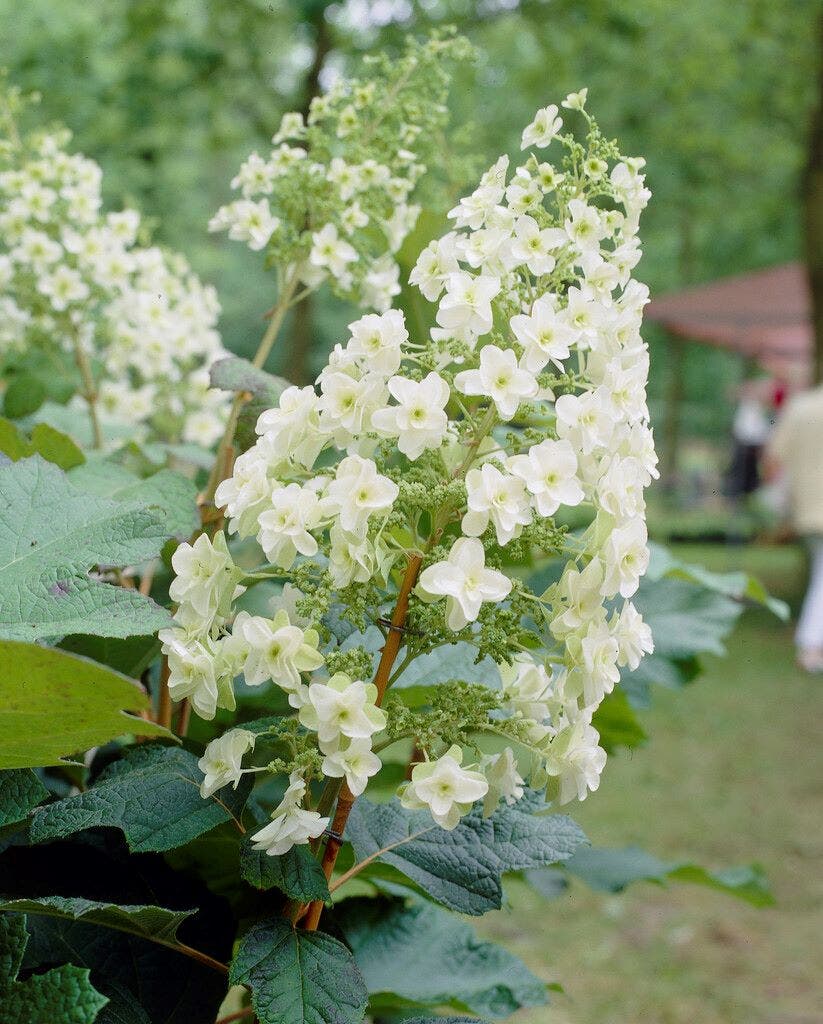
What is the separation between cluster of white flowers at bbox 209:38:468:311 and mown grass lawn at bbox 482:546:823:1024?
2.46 m

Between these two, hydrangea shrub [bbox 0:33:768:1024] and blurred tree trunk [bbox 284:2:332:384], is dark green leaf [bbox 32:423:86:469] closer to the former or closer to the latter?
hydrangea shrub [bbox 0:33:768:1024]

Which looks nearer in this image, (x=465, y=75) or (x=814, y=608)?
(x=814, y=608)

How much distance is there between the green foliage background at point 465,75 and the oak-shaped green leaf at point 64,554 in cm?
602

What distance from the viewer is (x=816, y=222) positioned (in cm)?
1109

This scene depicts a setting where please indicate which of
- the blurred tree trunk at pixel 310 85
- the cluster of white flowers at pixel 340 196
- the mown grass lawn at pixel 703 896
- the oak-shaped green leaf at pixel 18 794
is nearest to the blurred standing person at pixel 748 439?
the blurred tree trunk at pixel 310 85

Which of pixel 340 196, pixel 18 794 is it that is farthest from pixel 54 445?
pixel 18 794

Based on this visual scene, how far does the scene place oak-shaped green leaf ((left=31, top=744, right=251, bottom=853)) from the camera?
2.82 feet

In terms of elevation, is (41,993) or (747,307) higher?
(747,307)

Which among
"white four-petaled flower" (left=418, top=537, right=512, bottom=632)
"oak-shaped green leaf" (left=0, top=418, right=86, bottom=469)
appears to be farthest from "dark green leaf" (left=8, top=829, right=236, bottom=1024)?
"oak-shaped green leaf" (left=0, top=418, right=86, bottom=469)

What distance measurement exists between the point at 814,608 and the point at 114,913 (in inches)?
340

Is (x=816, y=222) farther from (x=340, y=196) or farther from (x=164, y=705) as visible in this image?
(x=164, y=705)

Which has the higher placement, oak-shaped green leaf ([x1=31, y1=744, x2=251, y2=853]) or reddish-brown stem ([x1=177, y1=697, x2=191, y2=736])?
oak-shaped green leaf ([x1=31, y1=744, x2=251, y2=853])

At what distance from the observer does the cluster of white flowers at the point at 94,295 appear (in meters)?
1.75

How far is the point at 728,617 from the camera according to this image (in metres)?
1.77
